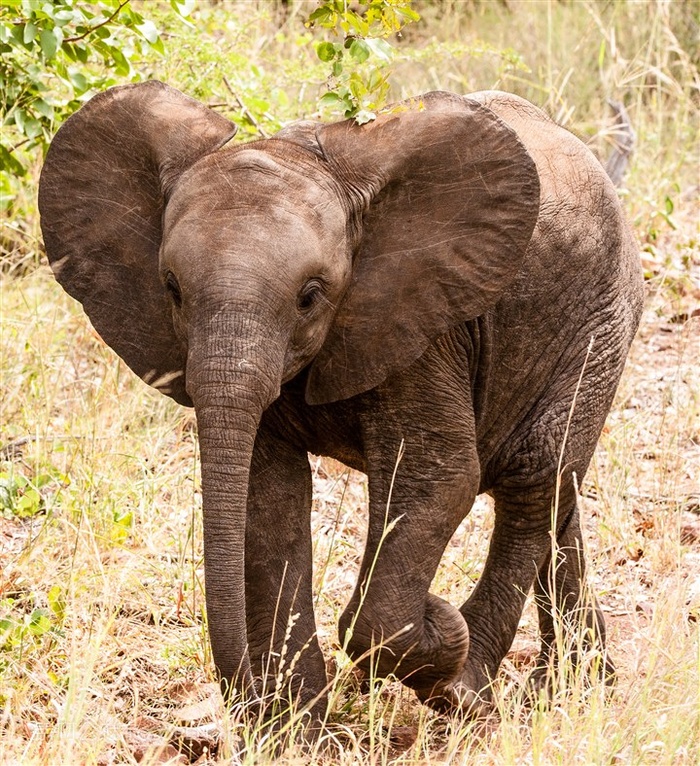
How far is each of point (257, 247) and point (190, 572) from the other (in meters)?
2.47

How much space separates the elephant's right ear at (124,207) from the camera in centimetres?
495

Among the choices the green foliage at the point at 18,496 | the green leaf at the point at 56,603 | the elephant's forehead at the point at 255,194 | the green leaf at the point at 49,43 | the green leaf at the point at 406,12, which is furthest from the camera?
the green leaf at the point at 49,43

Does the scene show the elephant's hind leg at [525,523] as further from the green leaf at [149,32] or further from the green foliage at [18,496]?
the green leaf at [149,32]

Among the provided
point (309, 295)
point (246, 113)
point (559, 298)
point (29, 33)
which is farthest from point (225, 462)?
point (246, 113)

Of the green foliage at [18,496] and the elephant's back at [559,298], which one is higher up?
the elephant's back at [559,298]

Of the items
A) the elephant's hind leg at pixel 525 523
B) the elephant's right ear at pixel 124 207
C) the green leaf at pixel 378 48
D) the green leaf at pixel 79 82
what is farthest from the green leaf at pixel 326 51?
the green leaf at pixel 79 82

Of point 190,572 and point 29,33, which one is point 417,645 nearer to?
point 190,572

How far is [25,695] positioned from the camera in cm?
514

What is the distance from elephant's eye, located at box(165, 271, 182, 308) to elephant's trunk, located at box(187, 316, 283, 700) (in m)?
0.31

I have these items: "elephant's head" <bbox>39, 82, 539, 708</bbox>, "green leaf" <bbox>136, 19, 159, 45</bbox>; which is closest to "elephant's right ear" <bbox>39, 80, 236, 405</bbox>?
"elephant's head" <bbox>39, 82, 539, 708</bbox>

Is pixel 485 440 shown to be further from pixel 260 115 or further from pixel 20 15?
pixel 260 115

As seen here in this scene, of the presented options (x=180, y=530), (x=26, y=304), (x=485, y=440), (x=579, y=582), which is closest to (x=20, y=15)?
(x=26, y=304)

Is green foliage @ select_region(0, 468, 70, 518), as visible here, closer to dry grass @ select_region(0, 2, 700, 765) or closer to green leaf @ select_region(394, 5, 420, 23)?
dry grass @ select_region(0, 2, 700, 765)

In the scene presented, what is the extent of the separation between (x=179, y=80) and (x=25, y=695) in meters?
4.26
